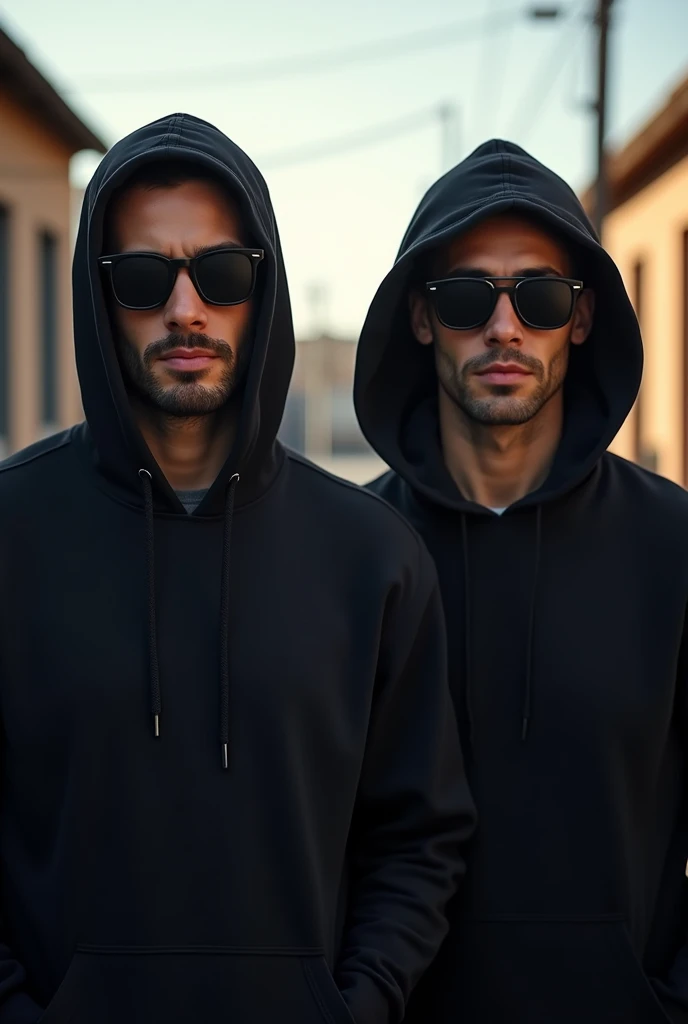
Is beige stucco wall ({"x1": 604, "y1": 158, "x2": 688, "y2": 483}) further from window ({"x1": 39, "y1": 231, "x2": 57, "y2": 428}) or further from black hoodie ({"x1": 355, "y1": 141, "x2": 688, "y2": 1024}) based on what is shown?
black hoodie ({"x1": 355, "y1": 141, "x2": 688, "y2": 1024})

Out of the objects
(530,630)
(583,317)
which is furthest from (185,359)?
(583,317)

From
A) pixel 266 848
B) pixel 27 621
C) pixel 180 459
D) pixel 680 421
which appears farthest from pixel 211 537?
pixel 680 421

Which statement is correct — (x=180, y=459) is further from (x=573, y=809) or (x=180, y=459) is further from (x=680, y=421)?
(x=680, y=421)

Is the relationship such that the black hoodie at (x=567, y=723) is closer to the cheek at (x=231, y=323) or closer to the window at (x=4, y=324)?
the cheek at (x=231, y=323)

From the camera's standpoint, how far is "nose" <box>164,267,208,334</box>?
2723mm

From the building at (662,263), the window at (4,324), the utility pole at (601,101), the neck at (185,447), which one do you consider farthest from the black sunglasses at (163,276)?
the window at (4,324)

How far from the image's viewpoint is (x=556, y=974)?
2.86m

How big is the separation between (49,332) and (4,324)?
3063 millimetres

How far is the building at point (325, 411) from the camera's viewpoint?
51988 mm

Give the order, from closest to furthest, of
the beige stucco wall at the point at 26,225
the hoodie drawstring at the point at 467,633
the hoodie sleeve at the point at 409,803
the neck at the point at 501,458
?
1. the hoodie sleeve at the point at 409,803
2. the hoodie drawstring at the point at 467,633
3. the neck at the point at 501,458
4. the beige stucco wall at the point at 26,225

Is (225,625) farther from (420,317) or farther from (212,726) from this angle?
(420,317)

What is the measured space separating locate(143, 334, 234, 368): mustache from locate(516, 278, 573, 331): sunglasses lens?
2.37 feet

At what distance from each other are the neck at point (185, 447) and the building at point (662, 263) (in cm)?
1191

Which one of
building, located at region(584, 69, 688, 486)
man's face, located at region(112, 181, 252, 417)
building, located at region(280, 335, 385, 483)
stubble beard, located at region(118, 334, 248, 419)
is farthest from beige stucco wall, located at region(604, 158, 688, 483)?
building, located at region(280, 335, 385, 483)
